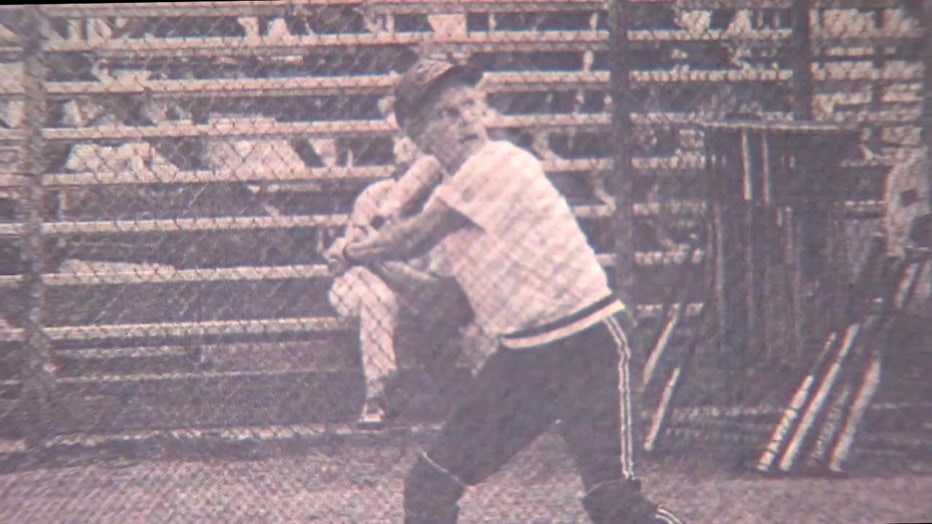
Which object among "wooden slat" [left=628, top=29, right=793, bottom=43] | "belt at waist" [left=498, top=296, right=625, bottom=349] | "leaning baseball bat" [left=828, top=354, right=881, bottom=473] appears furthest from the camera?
"leaning baseball bat" [left=828, top=354, right=881, bottom=473]

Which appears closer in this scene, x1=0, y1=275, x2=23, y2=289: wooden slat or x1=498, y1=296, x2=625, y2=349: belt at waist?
x1=498, y1=296, x2=625, y2=349: belt at waist

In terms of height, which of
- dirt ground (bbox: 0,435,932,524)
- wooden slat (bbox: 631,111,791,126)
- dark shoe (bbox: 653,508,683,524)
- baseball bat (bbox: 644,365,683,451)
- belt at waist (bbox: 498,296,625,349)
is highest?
wooden slat (bbox: 631,111,791,126)

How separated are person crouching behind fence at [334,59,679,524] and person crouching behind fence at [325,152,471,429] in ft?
0.14

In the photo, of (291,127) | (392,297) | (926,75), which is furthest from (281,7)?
(926,75)

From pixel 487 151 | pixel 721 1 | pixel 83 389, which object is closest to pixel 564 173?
pixel 487 151

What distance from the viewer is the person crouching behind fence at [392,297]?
3412mm

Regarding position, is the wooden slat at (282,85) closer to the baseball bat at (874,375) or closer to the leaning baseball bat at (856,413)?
the baseball bat at (874,375)

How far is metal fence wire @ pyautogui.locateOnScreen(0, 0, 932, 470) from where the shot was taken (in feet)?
11.2

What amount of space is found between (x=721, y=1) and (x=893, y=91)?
2.24 feet

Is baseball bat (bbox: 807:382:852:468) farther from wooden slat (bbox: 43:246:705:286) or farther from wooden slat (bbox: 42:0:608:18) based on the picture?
wooden slat (bbox: 42:0:608:18)

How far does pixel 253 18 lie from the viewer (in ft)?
11.3

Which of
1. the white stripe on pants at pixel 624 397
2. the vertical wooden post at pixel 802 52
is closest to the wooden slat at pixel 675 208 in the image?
the white stripe on pants at pixel 624 397

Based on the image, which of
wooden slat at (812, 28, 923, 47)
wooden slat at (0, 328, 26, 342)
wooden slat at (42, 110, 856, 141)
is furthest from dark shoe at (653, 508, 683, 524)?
wooden slat at (0, 328, 26, 342)

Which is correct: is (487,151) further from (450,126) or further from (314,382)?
(314,382)
